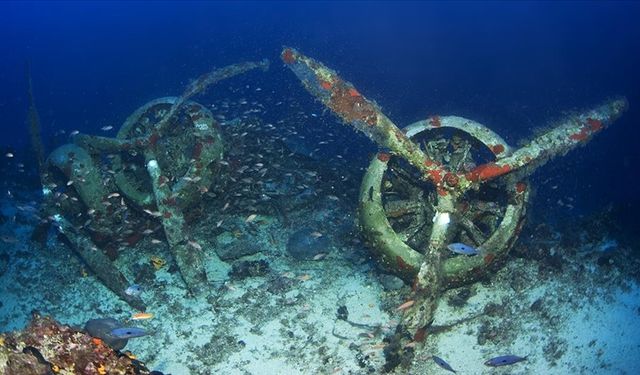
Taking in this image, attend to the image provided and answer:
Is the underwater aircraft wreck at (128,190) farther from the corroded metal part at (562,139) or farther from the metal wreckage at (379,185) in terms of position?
the corroded metal part at (562,139)

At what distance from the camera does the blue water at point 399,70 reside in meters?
15.2

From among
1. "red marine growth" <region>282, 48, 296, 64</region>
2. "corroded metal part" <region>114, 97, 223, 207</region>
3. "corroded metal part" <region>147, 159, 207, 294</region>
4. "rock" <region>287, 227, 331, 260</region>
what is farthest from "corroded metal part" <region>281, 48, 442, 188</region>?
Answer: "corroded metal part" <region>147, 159, 207, 294</region>

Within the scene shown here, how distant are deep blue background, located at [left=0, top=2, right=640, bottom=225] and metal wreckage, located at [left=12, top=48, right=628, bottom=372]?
6.12 feet

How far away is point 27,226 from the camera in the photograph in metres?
9.84

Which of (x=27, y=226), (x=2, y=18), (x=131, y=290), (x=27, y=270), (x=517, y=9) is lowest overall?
(x=131, y=290)

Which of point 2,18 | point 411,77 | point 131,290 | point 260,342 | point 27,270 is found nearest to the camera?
point 131,290

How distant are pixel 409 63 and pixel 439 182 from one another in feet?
79.6

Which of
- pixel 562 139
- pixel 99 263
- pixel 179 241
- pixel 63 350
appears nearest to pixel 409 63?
pixel 562 139

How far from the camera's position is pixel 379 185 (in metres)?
7.13

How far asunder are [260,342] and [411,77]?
2193 cm

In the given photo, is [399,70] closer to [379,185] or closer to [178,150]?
[178,150]

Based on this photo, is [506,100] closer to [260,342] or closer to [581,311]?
[581,311]

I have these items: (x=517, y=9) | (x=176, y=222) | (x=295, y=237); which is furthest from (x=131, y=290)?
(x=517, y=9)

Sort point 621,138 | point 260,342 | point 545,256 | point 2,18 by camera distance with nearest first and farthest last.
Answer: point 260,342
point 545,256
point 621,138
point 2,18
